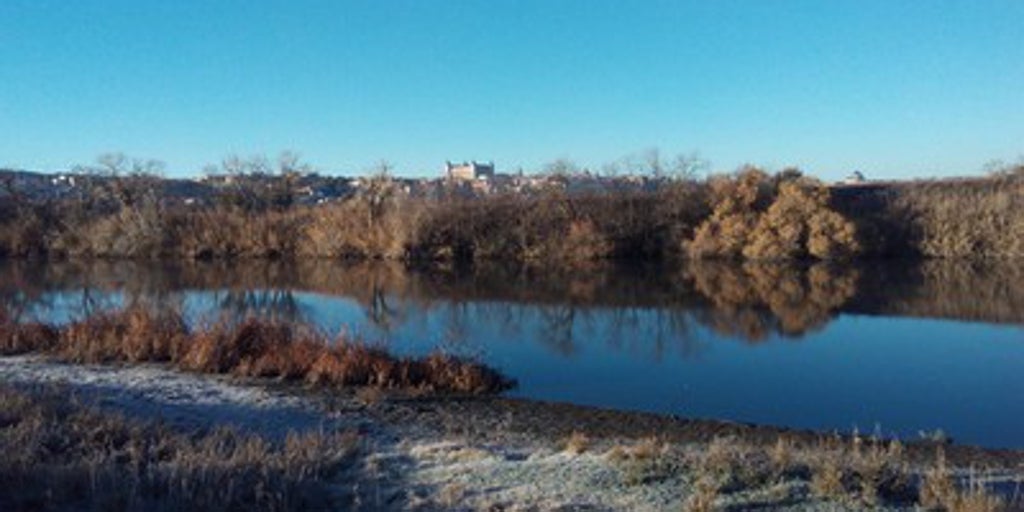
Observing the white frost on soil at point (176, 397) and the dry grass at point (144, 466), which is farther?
the white frost on soil at point (176, 397)

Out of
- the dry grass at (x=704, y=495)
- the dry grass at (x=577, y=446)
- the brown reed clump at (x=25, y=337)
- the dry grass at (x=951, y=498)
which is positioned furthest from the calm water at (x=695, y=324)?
the dry grass at (x=704, y=495)

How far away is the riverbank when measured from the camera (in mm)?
7141

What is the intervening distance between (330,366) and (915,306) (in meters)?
20.6

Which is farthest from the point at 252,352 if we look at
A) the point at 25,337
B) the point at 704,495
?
the point at 704,495

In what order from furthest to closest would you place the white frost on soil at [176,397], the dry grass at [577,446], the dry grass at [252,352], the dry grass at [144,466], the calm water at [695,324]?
the calm water at [695,324], the dry grass at [252,352], the white frost on soil at [176,397], the dry grass at [577,446], the dry grass at [144,466]

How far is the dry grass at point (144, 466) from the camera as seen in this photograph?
683cm

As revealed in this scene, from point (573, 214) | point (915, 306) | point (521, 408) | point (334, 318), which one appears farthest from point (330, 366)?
point (573, 214)

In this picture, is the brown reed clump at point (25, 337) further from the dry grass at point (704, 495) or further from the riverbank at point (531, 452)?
the dry grass at point (704, 495)

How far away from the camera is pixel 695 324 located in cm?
2523

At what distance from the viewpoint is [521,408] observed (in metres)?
14.2

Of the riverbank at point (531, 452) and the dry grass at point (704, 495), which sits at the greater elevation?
the dry grass at point (704, 495)

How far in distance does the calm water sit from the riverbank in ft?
6.00

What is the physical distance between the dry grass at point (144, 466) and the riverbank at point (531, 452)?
1.06ft

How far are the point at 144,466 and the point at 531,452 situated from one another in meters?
3.68
